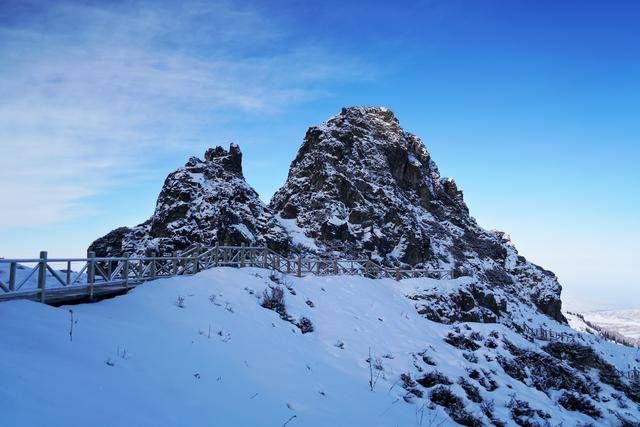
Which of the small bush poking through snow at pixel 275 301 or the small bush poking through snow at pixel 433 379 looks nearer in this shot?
A: the small bush poking through snow at pixel 433 379

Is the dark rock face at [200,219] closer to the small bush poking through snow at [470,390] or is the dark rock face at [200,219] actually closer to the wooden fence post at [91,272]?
the wooden fence post at [91,272]

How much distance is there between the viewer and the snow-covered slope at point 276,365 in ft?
23.8

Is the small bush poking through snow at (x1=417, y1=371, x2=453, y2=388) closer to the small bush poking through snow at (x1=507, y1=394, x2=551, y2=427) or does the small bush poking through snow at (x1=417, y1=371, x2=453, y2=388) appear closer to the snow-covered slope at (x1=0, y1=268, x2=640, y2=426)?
the snow-covered slope at (x1=0, y1=268, x2=640, y2=426)

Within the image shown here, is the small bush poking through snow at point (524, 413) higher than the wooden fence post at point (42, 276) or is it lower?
lower

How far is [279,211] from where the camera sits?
60.6 m

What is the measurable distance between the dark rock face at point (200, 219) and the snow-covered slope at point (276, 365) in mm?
18759

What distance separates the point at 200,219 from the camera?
39562mm

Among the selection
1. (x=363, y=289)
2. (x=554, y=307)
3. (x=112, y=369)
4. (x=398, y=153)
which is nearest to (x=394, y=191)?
(x=398, y=153)

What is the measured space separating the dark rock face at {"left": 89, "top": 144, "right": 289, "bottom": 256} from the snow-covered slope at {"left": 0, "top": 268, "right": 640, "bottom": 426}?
739 inches

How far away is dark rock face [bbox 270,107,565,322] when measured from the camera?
55062 mm

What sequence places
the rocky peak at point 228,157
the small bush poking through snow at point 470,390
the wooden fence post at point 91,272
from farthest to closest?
the rocky peak at point 228,157, the small bush poking through snow at point 470,390, the wooden fence post at point 91,272

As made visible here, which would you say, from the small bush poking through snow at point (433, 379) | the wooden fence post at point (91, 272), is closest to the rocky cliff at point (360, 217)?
the small bush poking through snow at point (433, 379)

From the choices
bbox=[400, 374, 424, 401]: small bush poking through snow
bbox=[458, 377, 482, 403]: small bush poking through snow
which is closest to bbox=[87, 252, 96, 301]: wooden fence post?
bbox=[400, 374, 424, 401]: small bush poking through snow

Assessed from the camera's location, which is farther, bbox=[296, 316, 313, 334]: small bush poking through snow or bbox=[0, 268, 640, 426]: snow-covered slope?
bbox=[296, 316, 313, 334]: small bush poking through snow
